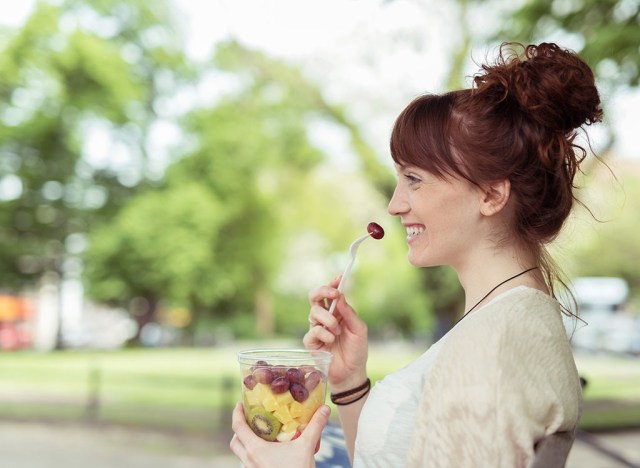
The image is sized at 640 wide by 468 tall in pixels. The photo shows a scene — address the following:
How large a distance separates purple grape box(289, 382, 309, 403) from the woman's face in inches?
13.7

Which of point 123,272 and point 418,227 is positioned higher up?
point 418,227

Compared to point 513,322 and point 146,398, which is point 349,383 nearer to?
point 513,322

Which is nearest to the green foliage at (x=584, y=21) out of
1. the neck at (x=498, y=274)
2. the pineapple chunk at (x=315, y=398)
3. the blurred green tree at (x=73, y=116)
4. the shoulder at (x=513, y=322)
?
the neck at (x=498, y=274)

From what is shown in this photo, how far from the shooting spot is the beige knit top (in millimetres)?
1156

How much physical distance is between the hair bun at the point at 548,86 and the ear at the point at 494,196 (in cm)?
13

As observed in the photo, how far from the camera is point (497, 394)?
1.16m

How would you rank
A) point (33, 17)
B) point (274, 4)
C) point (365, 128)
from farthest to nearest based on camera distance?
1. point (33, 17)
2. point (274, 4)
3. point (365, 128)

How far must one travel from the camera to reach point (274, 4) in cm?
1438

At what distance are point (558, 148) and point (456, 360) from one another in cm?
48

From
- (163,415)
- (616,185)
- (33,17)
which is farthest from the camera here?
(33,17)

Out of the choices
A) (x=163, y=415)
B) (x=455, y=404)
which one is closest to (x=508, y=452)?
(x=455, y=404)

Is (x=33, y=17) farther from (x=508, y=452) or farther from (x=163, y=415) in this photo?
(x=508, y=452)

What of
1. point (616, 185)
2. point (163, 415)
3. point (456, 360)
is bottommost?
point (163, 415)

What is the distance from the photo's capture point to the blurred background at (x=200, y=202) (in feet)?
32.9
